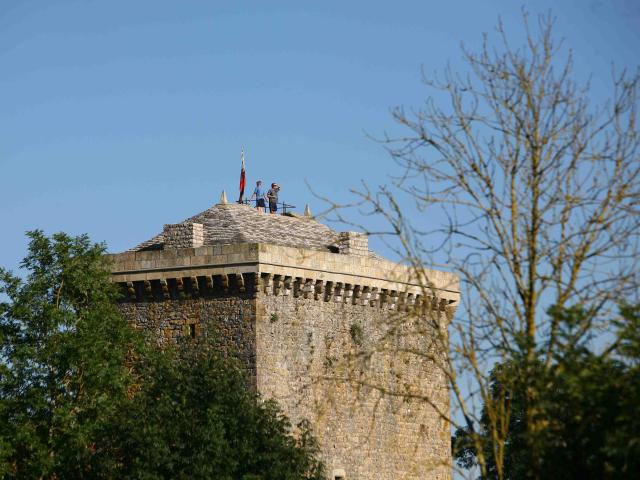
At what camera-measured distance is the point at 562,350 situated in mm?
22625

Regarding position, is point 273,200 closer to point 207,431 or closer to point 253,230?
point 253,230

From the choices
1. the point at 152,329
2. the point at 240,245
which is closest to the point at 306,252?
the point at 240,245

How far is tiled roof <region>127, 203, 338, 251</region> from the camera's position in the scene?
4300cm

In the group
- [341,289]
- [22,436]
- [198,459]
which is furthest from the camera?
[341,289]

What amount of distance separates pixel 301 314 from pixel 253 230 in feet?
9.20

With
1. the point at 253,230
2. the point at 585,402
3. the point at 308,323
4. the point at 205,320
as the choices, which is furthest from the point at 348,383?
the point at 585,402

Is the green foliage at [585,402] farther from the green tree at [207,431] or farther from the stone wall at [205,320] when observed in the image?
the stone wall at [205,320]

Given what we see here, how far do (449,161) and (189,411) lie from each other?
17279mm

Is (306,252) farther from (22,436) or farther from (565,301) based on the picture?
(565,301)

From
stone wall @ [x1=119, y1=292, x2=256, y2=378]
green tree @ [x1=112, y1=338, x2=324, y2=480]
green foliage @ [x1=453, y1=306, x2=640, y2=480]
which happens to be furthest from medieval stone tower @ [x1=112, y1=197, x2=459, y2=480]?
green foliage @ [x1=453, y1=306, x2=640, y2=480]

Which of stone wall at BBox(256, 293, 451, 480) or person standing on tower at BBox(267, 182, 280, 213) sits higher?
person standing on tower at BBox(267, 182, 280, 213)

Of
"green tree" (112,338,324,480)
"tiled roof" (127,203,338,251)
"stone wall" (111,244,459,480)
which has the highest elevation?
"tiled roof" (127,203,338,251)

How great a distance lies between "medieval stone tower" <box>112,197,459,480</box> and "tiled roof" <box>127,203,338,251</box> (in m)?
0.05

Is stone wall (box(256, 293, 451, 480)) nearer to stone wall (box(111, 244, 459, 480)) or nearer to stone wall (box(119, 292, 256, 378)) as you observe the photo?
stone wall (box(111, 244, 459, 480))
